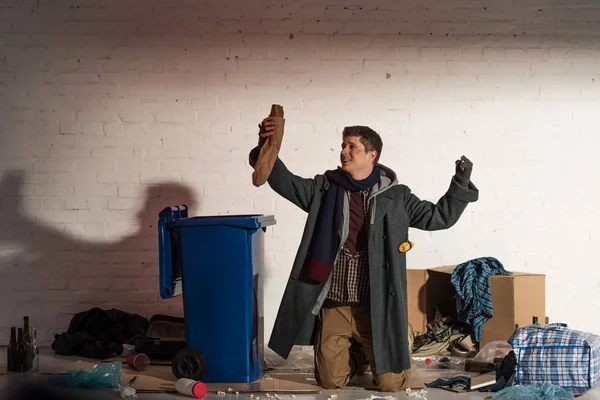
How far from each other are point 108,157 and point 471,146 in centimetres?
248

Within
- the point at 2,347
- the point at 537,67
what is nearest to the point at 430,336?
the point at 537,67

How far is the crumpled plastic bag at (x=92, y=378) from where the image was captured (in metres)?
4.00

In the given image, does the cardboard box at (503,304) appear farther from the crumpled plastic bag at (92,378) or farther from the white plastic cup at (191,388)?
the crumpled plastic bag at (92,378)

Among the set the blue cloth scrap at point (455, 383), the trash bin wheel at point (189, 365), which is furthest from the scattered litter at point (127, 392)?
the blue cloth scrap at point (455, 383)

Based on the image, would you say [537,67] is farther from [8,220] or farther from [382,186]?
[8,220]

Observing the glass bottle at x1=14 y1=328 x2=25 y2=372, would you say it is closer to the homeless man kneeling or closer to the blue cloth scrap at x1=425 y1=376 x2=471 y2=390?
the homeless man kneeling

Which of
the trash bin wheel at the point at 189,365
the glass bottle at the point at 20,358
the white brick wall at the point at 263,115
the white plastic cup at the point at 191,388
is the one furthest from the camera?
the white brick wall at the point at 263,115

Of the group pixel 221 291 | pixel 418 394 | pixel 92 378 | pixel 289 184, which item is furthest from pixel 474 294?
pixel 92 378

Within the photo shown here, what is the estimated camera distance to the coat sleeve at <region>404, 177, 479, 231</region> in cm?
401

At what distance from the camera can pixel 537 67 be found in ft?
17.8

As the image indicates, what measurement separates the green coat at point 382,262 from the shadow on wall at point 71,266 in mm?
1514

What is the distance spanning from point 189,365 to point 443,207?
1.54 m

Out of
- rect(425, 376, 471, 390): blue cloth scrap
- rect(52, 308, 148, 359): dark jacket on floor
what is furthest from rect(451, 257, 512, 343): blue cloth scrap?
rect(52, 308, 148, 359): dark jacket on floor

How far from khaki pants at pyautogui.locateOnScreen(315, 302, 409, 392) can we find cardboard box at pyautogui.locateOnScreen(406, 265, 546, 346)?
106cm
